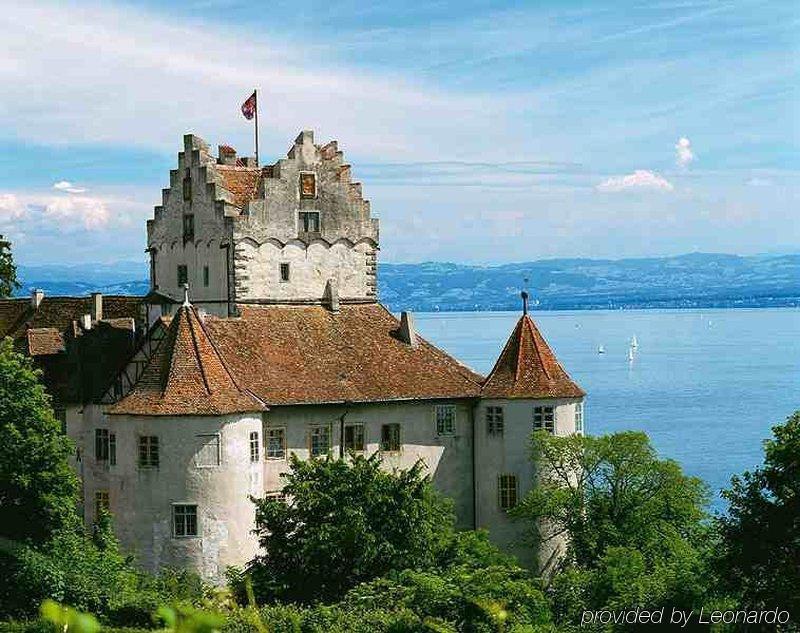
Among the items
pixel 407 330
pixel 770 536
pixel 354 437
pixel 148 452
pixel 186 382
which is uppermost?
pixel 407 330

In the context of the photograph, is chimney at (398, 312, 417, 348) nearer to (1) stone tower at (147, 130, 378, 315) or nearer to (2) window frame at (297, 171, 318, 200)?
(1) stone tower at (147, 130, 378, 315)

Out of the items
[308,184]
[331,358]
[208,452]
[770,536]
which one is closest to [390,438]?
[331,358]

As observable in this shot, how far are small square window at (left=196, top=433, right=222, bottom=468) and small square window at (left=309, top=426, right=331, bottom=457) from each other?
4558 millimetres

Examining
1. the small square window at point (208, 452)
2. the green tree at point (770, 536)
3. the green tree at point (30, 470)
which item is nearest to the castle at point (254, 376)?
the small square window at point (208, 452)

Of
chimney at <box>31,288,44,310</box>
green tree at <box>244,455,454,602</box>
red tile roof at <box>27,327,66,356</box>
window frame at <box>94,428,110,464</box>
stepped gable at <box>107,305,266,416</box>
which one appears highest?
chimney at <box>31,288,44,310</box>

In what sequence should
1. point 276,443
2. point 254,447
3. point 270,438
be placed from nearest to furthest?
1. point 254,447
2. point 270,438
3. point 276,443

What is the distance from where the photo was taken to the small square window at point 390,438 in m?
52.4

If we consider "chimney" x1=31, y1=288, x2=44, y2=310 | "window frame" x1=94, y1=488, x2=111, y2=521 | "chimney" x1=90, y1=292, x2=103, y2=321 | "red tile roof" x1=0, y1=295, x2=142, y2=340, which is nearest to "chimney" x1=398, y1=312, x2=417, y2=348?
"red tile roof" x1=0, y1=295, x2=142, y2=340

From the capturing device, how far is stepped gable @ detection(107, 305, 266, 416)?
155 feet

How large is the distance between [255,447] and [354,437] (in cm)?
449

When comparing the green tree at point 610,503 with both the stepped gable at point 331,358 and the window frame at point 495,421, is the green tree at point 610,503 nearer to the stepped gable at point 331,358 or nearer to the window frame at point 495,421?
the window frame at point 495,421

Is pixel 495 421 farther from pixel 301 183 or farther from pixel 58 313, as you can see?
pixel 58 313

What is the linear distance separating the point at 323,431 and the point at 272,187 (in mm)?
9731

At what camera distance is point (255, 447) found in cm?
4866
